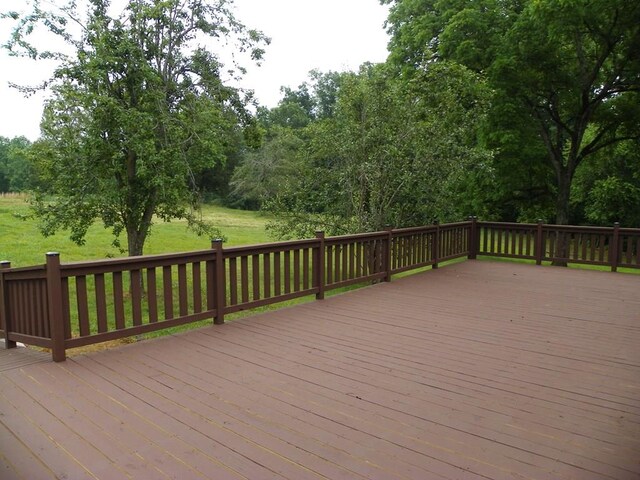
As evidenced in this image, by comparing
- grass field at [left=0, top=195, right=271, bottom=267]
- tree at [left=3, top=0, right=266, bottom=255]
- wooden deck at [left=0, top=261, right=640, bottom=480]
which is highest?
tree at [left=3, top=0, right=266, bottom=255]

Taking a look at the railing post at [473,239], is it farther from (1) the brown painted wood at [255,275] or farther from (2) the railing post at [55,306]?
(2) the railing post at [55,306]

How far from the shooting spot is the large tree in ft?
35.9

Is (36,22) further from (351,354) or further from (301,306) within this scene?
(351,354)

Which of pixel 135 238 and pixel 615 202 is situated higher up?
pixel 615 202

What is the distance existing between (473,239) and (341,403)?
7.96 meters

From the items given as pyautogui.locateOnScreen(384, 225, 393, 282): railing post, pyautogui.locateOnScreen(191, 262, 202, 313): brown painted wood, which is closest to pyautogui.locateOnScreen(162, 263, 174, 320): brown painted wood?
pyautogui.locateOnScreen(191, 262, 202, 313): brown painted wood

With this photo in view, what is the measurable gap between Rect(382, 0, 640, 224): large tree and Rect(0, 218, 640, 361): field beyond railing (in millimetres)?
3701

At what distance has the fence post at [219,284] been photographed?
4742 millimetres

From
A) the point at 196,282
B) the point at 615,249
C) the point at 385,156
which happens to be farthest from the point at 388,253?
the point at 615,249

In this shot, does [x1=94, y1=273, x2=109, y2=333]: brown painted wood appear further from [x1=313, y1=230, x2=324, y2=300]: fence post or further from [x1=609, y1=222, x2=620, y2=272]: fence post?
[x1=609, y1=222, x2=620, y2=272]: fence post

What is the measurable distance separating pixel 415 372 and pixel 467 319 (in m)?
1.90

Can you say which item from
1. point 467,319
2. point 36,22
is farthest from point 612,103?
point 36,22

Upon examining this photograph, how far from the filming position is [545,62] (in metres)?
12.0

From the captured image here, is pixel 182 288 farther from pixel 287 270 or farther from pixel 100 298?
pixel 287 270
